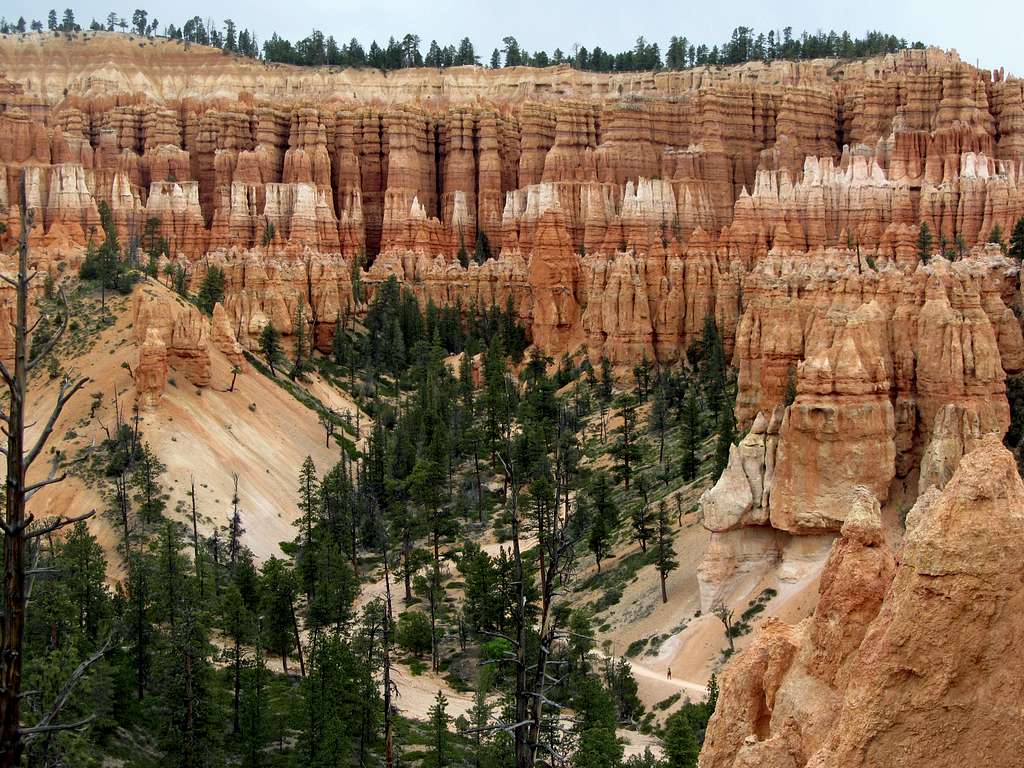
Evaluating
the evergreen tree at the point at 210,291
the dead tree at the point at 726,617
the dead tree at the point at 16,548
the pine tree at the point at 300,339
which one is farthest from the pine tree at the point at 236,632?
the evergreen tree at the point at 210,291

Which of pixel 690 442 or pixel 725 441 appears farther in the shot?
pixel 690 442

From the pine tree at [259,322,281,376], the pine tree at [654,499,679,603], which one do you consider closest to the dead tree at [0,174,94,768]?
the pine tree at [654,499,679,603]

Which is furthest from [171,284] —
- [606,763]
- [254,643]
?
[606,763]

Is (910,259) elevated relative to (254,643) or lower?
elevated

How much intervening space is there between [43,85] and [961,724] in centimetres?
14659

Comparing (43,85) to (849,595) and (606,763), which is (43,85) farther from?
(849,595)

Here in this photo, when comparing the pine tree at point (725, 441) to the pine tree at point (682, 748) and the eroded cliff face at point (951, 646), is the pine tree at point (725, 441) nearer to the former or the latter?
the pine tree at point (682, 748)

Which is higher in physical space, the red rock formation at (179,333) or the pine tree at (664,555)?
the red rock formation at (179,333)

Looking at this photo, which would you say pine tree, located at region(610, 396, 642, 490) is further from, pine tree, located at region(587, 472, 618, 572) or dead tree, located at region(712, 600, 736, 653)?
dead tree, located at region(712, 600, 736, 653)

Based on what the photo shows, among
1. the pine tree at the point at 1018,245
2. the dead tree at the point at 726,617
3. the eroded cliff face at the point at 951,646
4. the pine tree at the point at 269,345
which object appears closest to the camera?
the eroded cliff face at the point at 951,646

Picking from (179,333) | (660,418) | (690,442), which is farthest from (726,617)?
(179,333)

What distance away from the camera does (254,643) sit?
131 ft

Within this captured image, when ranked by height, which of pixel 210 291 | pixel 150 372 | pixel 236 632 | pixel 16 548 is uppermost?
pixel 16 548

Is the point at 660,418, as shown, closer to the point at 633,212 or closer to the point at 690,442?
the point at 690,442
